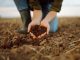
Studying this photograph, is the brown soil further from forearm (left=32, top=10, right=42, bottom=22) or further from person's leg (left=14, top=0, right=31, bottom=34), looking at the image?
person's leg (left=14, top=0, right=31, bottom=34)

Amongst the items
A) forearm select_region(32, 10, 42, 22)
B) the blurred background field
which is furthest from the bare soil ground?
forearm select_region(32, 10, 42, 22)

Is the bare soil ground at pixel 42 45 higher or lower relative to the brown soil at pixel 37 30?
lower

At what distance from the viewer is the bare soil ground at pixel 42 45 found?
1236 mm

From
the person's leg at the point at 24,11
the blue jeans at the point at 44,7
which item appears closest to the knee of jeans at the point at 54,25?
the blue jeans at the point at 44,7

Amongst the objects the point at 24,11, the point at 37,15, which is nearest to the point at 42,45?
the point at 37,15

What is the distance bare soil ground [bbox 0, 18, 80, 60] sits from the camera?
1.24 meters

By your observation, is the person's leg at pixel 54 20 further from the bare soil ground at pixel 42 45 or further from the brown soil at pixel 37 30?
the brown soil at pixel 37 30

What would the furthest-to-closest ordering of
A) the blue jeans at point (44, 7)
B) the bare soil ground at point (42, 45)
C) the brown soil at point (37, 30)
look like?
the blue jeans at point (44, 7) → the brown soil at point (37, 30) → the bare soil ground at point (42, 45)

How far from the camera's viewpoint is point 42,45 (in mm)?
1358

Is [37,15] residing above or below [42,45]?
above

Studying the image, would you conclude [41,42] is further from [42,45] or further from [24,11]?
[24,11]

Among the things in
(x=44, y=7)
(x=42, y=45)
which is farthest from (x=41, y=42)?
(x=44, y=7)

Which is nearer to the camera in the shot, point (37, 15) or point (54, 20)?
point (37, 15)

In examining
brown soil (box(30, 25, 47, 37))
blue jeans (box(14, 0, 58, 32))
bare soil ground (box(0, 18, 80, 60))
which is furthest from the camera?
blue jeans (box(14, 0, 58, 32))
